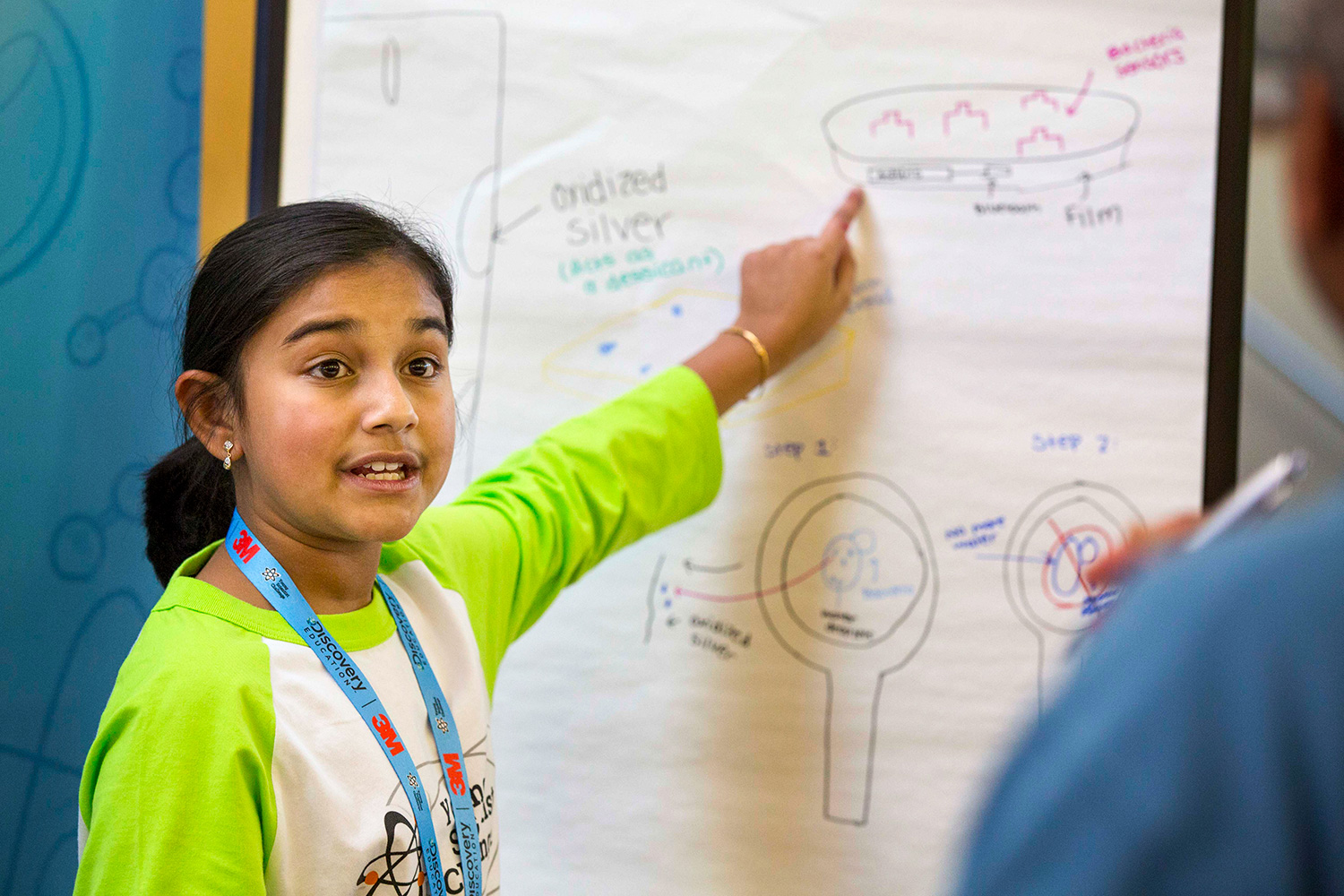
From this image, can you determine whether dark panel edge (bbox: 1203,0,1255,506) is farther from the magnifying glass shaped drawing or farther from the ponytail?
the ponytail

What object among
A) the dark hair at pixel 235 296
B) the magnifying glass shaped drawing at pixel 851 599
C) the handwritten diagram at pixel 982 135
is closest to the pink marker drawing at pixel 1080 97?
the handwritten diagram at pixel 982 135

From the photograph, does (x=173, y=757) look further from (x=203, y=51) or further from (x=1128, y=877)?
(x=203, y=51)

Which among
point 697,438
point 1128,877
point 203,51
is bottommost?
point 1128,877

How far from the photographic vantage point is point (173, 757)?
63 cm

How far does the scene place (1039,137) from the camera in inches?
39.4

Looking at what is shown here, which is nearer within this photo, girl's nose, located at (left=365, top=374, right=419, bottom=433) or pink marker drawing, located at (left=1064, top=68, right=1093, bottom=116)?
girl's nose, located at (left=365, top=374, right=419, bottom=433)

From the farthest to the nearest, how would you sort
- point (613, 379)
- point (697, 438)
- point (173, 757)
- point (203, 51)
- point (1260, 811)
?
point (203, 51) → point (613, 379) → point (697, 438) → point (173, 757) → point (1260, 811)

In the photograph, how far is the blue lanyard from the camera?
728mm

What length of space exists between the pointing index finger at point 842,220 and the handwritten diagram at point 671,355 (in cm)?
9

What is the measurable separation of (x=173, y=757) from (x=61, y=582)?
2.37 feet

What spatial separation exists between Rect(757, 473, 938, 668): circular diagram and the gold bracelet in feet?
0.43

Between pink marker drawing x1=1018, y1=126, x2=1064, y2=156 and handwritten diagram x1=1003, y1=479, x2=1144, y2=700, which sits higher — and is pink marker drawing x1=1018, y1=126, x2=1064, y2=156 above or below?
above

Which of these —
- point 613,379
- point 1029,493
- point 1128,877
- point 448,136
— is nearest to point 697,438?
point 613,379

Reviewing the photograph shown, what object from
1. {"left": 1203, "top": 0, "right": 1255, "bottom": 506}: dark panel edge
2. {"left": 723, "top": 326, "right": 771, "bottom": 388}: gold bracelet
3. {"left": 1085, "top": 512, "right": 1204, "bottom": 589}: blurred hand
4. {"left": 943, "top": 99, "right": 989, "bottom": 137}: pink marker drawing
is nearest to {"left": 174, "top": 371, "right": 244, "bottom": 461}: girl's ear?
{"left": 723, "top": 326, "right": 771, "bottom": 388}: gold bracelet
